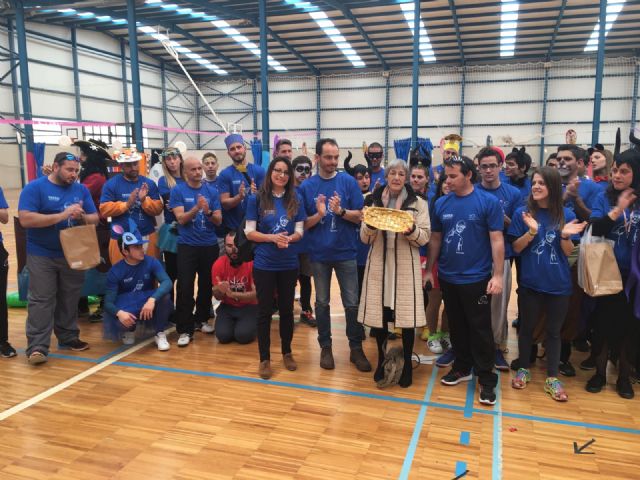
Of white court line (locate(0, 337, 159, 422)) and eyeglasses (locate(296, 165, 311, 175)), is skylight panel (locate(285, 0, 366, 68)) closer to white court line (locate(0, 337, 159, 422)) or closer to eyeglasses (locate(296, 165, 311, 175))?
eyeglasses (locate(296, 165, 311, 175))

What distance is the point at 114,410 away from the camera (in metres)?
3.04

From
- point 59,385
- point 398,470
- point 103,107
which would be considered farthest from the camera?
point 103,107

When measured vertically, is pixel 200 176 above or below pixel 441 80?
below

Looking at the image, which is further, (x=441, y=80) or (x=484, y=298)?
(x=441, y=80)

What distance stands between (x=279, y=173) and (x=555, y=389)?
238 centimetres

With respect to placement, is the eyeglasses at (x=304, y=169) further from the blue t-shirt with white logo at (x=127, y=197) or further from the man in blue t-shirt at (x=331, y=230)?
the blue t-shirt with white logo at (x=127, y=197)

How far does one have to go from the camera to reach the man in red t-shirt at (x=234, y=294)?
4.21m

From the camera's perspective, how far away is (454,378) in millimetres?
3396

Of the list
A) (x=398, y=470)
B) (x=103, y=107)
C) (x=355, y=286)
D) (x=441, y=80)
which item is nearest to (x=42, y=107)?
(x=103, y=107)

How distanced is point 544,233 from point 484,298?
594mm

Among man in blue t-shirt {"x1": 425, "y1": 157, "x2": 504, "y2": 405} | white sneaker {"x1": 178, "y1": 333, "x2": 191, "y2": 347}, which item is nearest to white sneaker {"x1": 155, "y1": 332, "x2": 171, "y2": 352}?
white sneaker {"x1": 178, "y1": 333, "x2": 191, "y2": 347}

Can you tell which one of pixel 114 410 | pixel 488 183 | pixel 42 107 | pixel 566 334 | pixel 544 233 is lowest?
pixel 114 410

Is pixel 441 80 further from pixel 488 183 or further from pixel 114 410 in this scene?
pixel 114 410

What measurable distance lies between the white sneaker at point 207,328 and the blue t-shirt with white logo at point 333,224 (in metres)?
1.52
